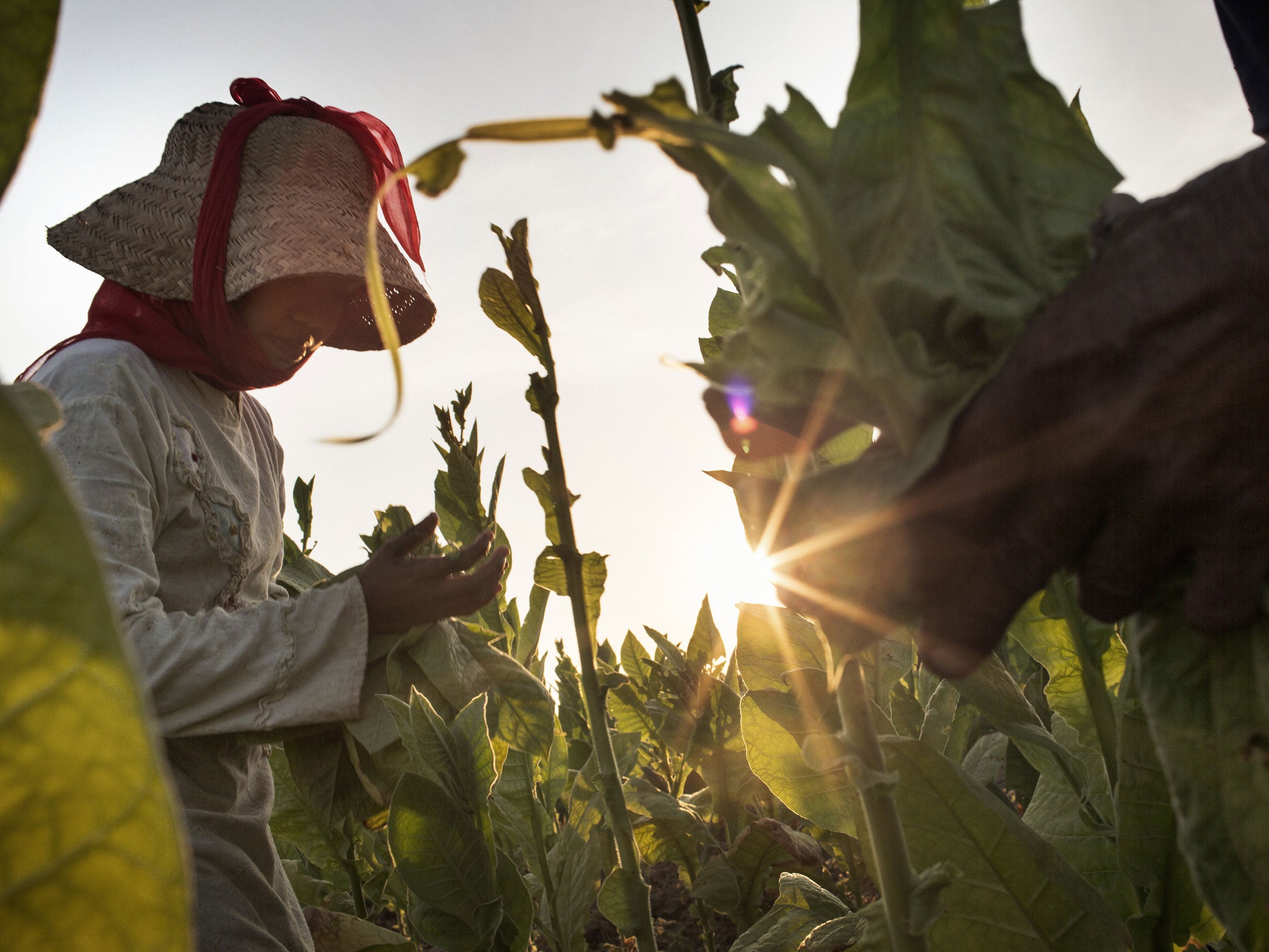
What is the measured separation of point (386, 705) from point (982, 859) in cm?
81

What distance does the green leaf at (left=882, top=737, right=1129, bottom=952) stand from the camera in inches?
30.3

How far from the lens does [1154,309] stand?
43 centimetres

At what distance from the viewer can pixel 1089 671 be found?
3.06ft

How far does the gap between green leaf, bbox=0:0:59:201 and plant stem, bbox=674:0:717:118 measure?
47 cm

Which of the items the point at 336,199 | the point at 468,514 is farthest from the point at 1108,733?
the point at 336,199

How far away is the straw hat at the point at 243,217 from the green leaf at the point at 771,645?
101cm

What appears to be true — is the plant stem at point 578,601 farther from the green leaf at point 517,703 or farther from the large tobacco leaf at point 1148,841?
the large tobacco leaf at point 1148,841

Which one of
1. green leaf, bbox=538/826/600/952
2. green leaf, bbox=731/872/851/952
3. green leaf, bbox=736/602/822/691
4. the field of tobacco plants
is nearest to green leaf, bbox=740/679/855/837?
the field of tobacco plants

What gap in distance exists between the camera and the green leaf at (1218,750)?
43 centimetres

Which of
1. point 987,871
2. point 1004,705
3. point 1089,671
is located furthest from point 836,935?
point 1089,671

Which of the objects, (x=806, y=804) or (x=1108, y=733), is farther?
(x=806, y=804)

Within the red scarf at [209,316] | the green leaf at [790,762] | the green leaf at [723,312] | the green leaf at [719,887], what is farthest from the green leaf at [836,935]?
the red scarf at [209,316]

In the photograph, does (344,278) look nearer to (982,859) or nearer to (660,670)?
(660,670)

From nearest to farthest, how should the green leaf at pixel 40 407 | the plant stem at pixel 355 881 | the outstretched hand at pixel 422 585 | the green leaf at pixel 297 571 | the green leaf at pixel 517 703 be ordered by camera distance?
1. the green leaf at pixel 40 407
2. the green leaf at pixel 517 703
3. the outstretched hand at pixel 422 585
4. the plant stem at pixel 355 881
5. the green leaf at pixel 297 571
